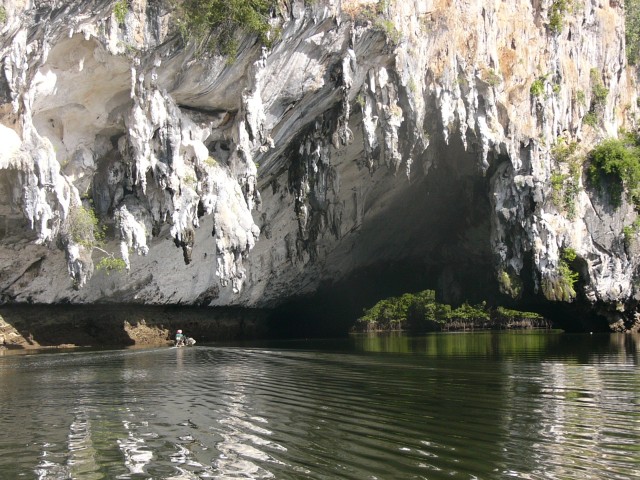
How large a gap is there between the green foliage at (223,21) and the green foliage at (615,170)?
74.9 feet

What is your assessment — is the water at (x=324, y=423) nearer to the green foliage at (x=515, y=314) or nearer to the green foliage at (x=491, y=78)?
the green foliage at (x=491, y=78)

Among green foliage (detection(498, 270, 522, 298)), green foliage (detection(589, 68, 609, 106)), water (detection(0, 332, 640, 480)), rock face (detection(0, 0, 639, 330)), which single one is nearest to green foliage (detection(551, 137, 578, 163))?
rock face (detection(0, 0, 639, 330))

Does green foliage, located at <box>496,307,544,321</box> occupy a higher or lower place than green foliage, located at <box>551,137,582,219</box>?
lower

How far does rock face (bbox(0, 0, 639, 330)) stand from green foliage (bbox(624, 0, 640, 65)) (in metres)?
3.40

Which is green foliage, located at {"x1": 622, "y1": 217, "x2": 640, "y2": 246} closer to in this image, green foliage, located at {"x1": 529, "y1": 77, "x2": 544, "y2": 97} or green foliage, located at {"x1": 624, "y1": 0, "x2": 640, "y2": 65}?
green foliage, located at {"x1": 529, "y1": 77, "x2": 544, "y2": 97}

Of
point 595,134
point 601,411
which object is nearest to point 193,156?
point 601,411

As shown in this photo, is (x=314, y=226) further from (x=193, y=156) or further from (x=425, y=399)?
(x=425, y=399)

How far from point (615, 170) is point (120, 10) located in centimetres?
2892

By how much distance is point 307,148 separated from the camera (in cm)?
2984

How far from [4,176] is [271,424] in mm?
15953

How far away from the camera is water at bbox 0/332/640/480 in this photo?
23.4 ft

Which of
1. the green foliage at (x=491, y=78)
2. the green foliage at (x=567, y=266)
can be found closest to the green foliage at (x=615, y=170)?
the green foliage at (x=567, y=266)

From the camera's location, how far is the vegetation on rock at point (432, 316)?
169ft

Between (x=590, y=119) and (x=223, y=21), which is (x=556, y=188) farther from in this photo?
(x=223, y=21)
